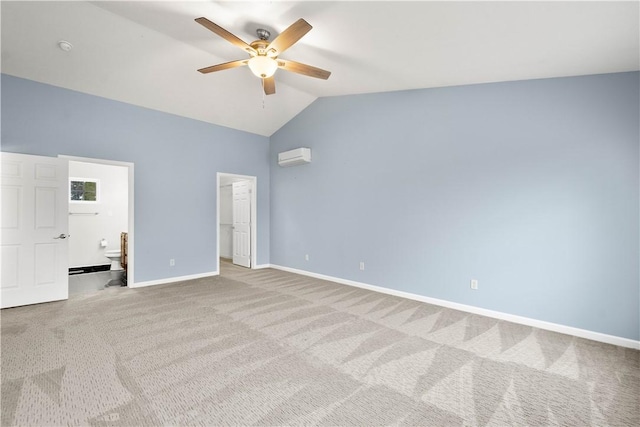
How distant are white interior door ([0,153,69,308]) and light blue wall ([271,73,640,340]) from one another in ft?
13.0

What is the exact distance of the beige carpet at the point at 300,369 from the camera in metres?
1.74

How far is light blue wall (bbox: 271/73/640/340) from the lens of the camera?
269 centimetres

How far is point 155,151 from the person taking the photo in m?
4.72

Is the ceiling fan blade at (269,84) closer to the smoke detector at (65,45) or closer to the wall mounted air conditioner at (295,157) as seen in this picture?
the wall mounted air conditioner at (295,157)

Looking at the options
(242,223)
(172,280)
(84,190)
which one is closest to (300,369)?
(172,280)

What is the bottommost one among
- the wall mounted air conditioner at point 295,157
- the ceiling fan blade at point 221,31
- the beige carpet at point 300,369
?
the beige carpet at point 300,369

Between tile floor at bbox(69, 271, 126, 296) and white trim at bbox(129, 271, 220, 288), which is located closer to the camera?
tile floor at bbox(69, 271, 126, 296)

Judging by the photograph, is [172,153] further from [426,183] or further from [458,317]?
[458,317]

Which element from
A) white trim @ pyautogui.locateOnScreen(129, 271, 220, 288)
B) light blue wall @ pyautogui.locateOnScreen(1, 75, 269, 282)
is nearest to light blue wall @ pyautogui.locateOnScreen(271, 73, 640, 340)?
light blue wall @ pyautogui.locateOnScreen(1, 75, 269, 282)

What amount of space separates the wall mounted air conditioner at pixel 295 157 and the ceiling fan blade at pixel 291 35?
108 inches

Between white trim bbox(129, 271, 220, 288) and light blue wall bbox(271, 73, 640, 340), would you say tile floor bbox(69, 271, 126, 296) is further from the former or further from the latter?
light blue wall bbox(271, 73, 640, 340)

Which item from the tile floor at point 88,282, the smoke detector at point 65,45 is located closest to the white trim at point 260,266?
the tile floor at point 88,282

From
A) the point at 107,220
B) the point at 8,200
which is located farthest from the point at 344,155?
the point at 107,220

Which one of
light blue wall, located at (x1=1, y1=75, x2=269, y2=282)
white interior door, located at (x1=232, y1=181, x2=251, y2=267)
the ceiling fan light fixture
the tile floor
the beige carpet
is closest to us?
the beige carpet
